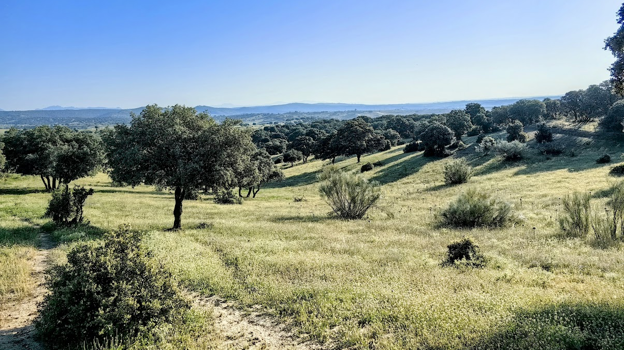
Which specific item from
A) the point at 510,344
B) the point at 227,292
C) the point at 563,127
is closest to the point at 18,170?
the point at 227,292

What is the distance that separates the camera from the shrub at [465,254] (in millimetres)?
13995

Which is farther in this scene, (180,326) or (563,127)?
(563,127)

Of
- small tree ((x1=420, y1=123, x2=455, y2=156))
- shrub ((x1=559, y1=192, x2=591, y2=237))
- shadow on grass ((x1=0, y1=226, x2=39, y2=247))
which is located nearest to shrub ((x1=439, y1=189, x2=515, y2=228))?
shrub ((x1=559, y1=192, x2=591, y2=237))

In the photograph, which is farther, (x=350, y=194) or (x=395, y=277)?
(x=350, y=194)

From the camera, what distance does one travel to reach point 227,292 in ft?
37.9

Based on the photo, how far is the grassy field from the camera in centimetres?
805

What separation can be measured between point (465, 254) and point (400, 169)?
169 ft

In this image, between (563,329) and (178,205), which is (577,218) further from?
(178,205)

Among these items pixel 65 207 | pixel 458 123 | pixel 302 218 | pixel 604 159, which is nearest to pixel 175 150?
pixel 65 207

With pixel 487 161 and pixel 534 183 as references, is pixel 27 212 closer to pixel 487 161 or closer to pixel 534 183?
pixel 534 183

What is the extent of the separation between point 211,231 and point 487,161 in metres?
52.9

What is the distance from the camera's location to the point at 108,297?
27.7 feet

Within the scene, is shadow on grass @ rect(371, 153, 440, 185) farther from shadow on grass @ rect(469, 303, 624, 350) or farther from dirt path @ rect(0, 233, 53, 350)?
dirt path @ rect(0, 233, 53, 350)

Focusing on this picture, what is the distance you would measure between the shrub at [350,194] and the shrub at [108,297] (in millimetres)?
20723
